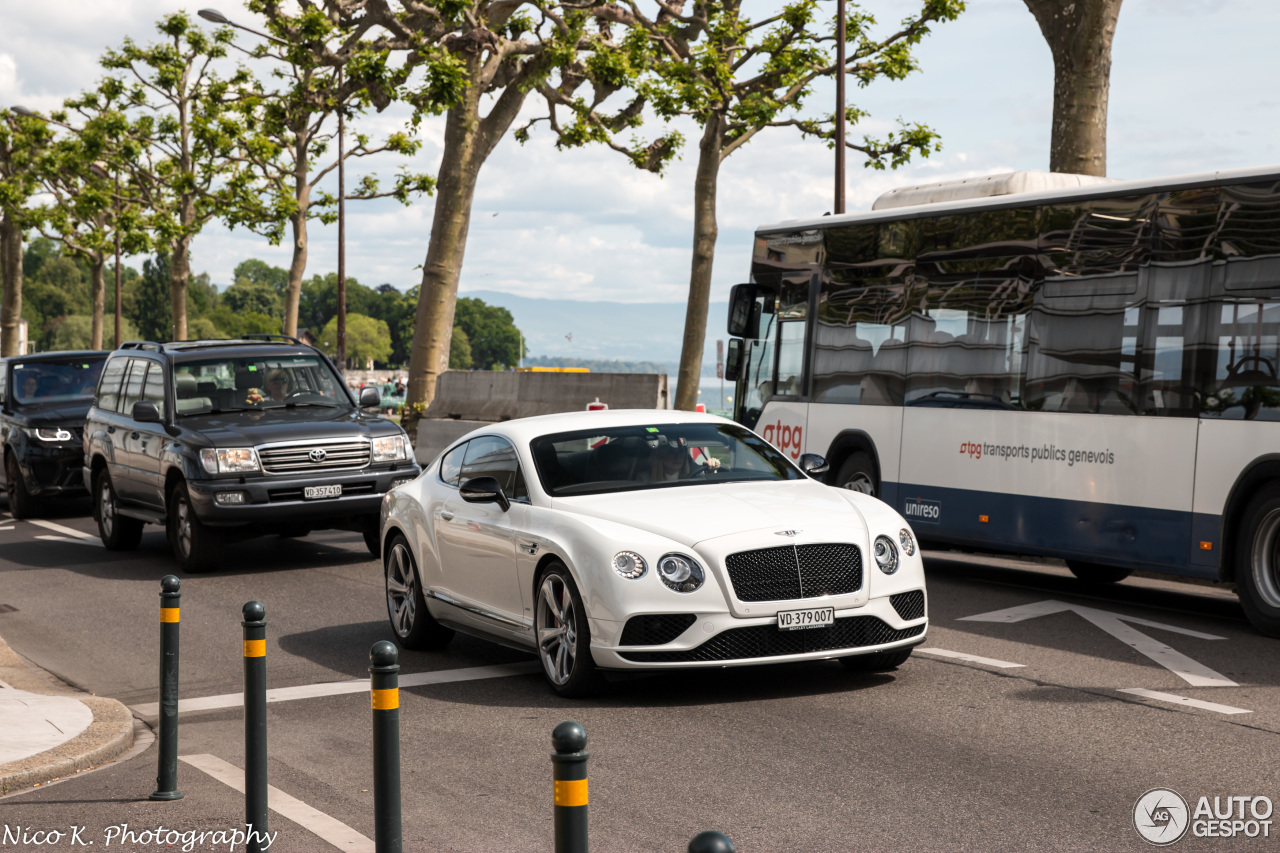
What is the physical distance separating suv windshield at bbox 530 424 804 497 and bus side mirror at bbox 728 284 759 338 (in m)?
6.47

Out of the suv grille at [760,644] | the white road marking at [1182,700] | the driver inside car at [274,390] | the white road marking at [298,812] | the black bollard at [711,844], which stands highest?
the driver inside car at [274,390]

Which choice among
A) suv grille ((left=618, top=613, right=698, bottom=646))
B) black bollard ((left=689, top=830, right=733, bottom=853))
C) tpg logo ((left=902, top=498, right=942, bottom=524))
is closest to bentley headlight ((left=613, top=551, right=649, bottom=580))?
suv grille ((left=618, top=613, right=698, bottom=646))

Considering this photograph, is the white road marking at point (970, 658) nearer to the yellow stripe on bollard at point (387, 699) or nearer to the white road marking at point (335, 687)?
the white road marking at point (335, 687)

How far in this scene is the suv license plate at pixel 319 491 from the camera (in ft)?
46.8

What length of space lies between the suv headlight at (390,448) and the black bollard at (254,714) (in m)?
9.27

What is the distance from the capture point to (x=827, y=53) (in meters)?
26.3

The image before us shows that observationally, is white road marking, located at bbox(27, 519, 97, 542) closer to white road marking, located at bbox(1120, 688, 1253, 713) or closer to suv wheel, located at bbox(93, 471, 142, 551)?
suv wheel, located at bbox(93, 471, 142, 551)

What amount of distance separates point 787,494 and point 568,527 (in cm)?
133

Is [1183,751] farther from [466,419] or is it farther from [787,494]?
[466,419]

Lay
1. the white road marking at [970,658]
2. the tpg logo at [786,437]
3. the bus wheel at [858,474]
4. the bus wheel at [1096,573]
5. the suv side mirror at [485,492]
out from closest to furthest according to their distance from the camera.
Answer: the suv side mirror at [485,492] < the white road marking at [970,658] < the bus wheel at [1096,573] < the bus wheel at [858,474] < the tpg logo at [786,437]

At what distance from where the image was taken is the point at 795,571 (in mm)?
7914

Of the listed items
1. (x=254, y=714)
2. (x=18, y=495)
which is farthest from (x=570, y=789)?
(x=18, y=495)

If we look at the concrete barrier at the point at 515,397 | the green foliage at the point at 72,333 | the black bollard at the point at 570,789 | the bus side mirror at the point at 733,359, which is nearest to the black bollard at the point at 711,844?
the black bollard at the point at 570,789

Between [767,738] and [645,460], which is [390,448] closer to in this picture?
[645,460]
